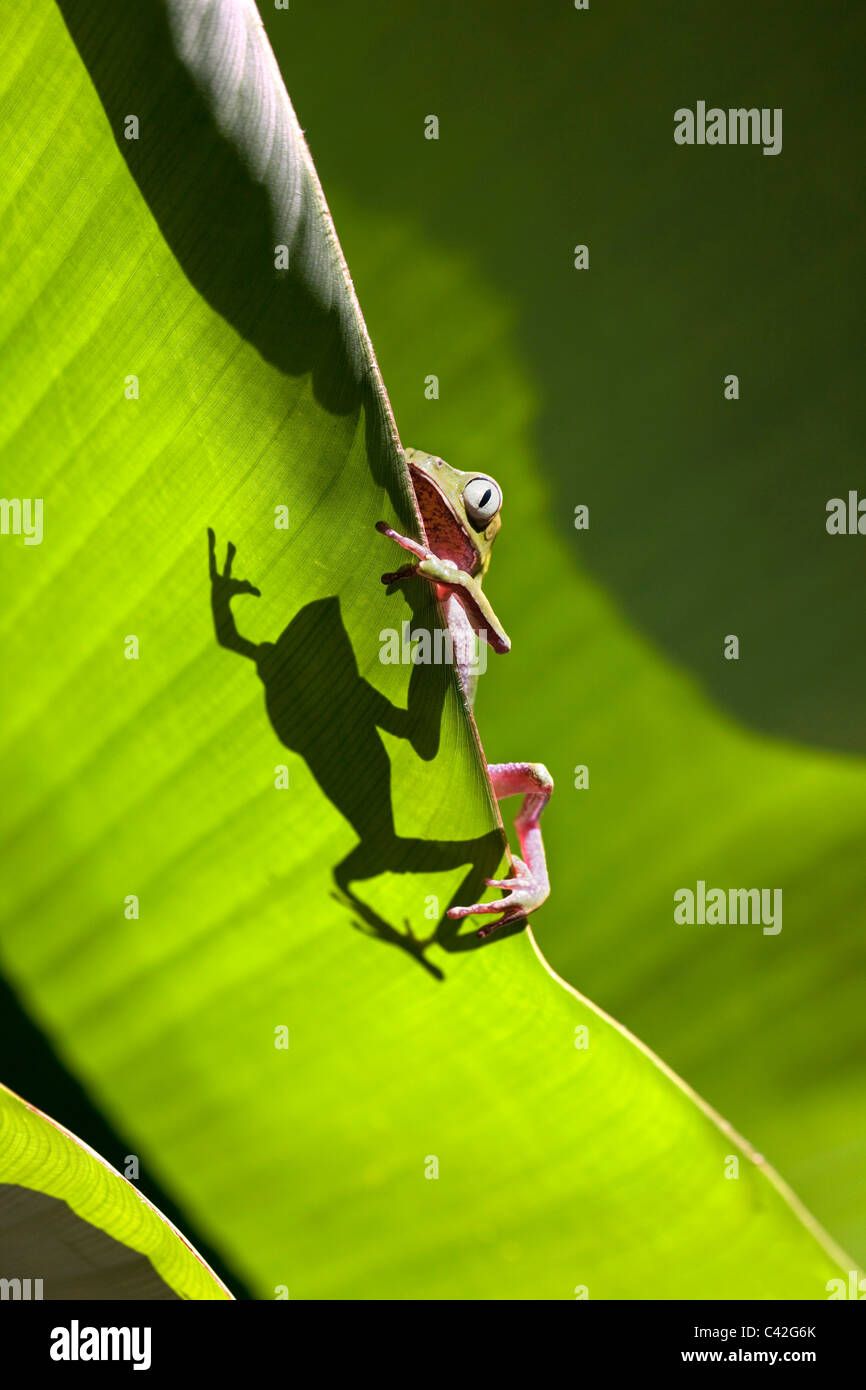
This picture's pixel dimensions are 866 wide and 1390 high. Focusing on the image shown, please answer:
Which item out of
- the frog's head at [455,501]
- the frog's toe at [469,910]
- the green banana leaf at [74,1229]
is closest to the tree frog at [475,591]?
the frog's head at [455,501]

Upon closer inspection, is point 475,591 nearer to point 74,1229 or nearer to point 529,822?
point 529,822

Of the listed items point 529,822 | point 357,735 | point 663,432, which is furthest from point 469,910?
point 663,432

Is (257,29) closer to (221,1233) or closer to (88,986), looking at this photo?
(88,986)

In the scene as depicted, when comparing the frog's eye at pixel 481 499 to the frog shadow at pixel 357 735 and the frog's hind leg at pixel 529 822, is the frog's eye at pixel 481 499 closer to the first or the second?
the frog's hind leg at pixel 529 822

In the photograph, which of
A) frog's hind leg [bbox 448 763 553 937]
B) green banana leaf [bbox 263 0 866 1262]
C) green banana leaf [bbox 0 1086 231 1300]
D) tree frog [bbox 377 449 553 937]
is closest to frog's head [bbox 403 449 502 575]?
tree frog [bbox 377 449 553 937]

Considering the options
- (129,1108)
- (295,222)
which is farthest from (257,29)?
(129,1108)

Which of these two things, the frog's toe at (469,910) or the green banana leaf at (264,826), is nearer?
→ the green banana leaf at (264,826)
